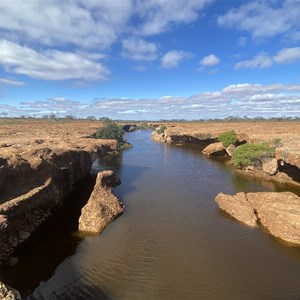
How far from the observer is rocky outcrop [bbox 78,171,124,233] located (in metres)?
22.6

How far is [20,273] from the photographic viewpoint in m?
16.7

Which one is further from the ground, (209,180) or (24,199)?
(24,199)

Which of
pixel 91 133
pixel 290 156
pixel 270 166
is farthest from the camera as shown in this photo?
pixel 91 133

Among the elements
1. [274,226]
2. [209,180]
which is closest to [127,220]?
[274,226]

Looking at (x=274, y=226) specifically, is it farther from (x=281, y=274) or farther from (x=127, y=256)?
(x=127, y=256)

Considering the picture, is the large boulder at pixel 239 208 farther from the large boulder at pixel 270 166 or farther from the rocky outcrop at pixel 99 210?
the large boulder at pixel 270 166

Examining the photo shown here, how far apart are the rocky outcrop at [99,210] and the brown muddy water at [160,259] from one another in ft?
2.42

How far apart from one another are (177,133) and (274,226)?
65933 mm

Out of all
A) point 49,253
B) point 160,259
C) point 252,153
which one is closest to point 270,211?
point 160,259

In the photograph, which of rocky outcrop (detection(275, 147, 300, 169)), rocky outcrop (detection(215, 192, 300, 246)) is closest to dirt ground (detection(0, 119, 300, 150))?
rocky outcrop (detection(275, 147, 300, 169))

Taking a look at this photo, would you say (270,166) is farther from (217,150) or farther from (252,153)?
(217,150)

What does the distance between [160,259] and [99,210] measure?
7.27 meters

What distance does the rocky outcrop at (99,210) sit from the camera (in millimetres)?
22578

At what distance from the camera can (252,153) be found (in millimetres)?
43062
